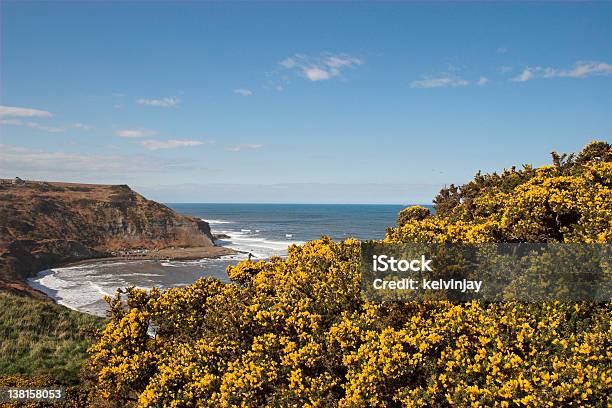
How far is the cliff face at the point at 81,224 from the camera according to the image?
6844cm

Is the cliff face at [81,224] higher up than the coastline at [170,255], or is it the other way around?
the cliff face at [81,224]

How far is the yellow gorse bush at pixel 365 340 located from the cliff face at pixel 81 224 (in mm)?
63165

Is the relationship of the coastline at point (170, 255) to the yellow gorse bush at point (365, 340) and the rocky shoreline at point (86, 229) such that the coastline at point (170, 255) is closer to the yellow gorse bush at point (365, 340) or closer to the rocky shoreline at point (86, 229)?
the rocky shoreline at point (86, 229)

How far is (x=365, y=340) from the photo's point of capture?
7102 millimetres

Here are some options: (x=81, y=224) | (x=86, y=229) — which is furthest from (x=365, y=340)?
(x=81, y=224)

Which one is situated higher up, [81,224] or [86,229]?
[81,224]

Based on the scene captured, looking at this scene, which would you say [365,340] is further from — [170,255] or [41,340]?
[170,255]

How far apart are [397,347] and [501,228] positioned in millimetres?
3778

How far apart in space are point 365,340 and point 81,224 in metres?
90.3

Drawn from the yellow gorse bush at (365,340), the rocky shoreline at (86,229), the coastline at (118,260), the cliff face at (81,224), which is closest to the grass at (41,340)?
the yellow gorse bush at (365,340)

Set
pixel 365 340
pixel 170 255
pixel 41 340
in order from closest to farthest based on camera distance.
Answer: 1. pixel 365 340
2. pixel 41 340
3. pixel 170 255

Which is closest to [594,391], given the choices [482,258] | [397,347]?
[397,347]

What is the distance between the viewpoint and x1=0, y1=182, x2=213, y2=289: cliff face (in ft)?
225

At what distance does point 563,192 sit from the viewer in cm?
839
